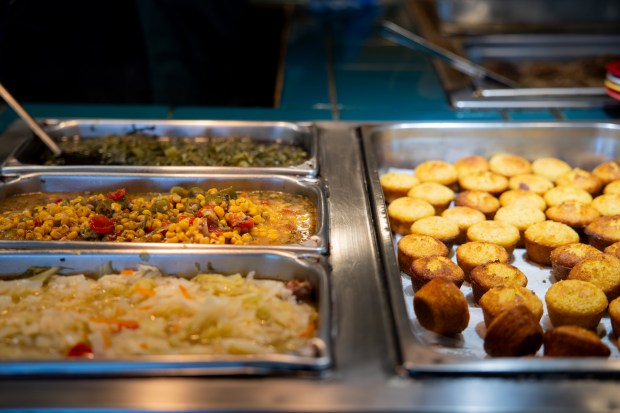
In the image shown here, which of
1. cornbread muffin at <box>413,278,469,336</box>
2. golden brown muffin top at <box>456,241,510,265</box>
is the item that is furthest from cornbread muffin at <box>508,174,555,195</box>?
cornbread muffin at <box>413,278,469,336</box>

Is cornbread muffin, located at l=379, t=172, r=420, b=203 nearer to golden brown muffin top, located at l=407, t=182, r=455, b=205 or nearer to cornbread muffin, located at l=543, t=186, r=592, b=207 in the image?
golden brown muffin top, located at l=407, t=182, r=455, b=205

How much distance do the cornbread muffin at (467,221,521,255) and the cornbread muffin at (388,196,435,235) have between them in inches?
9.9

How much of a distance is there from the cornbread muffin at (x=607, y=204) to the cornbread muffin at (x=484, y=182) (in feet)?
1.59

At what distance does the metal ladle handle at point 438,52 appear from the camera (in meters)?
4.46

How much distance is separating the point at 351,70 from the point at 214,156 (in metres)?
1.79

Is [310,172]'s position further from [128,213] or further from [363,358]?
[363,358]

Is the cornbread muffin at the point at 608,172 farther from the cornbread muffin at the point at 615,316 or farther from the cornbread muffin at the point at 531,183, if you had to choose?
the cornbread muffin at the point at 615,316

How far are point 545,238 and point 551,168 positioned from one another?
2.53 ft

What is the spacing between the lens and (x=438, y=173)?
3.54 metres

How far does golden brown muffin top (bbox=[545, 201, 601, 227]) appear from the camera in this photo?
3.13 meters

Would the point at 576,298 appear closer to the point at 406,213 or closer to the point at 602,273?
the point at 602,273

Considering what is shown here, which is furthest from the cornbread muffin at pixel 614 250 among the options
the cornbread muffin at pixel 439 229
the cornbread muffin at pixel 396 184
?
the cornbread muffin at pixel 396 184

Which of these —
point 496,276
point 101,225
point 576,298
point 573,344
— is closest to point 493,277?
point 496,276

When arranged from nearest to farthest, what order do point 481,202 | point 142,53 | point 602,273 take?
point 602,273 < point 481,202 < point 142,53
